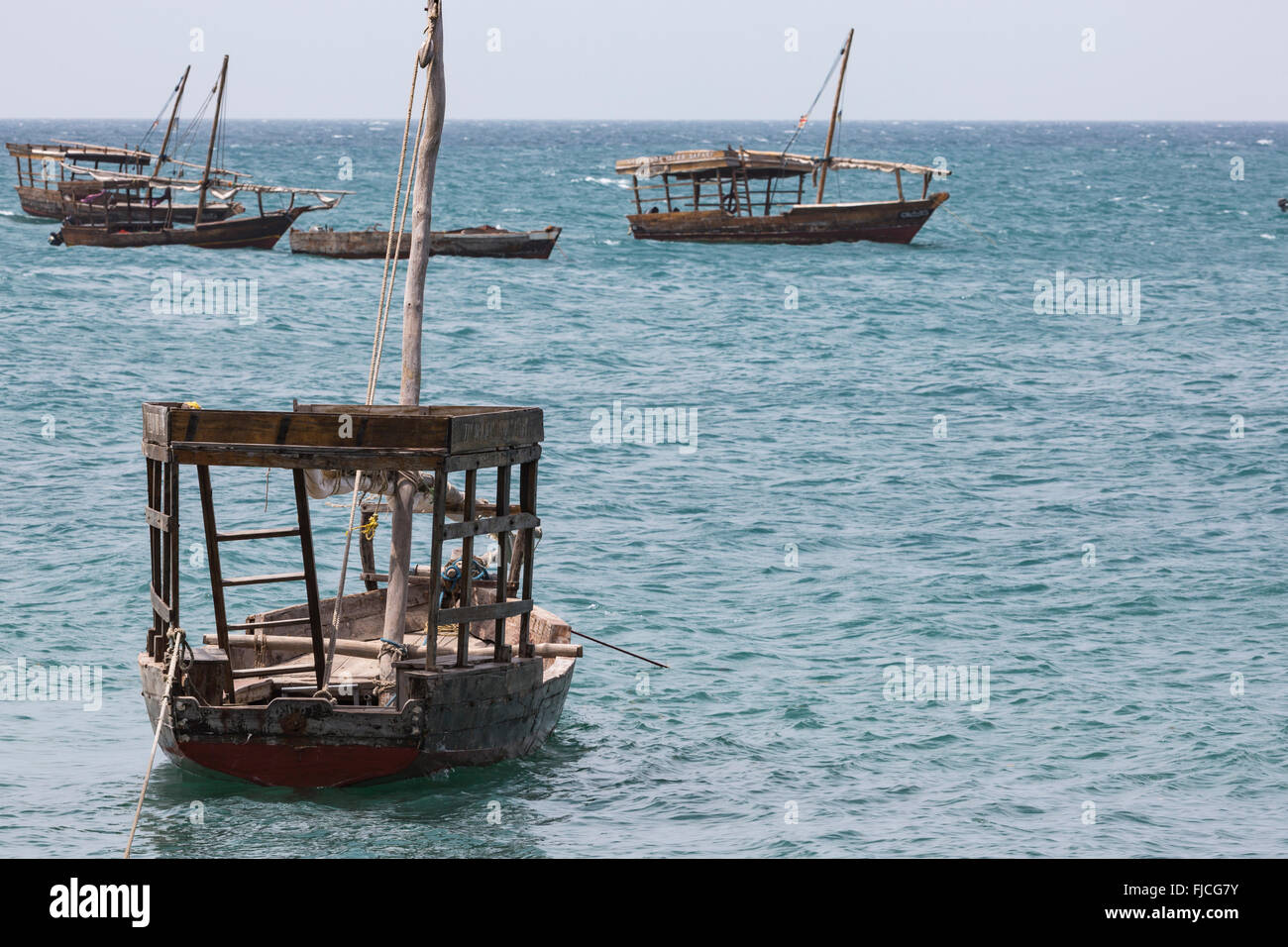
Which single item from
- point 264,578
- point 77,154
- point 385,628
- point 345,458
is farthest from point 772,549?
point 77,154

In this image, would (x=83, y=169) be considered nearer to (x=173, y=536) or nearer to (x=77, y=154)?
(x=77, y=154)

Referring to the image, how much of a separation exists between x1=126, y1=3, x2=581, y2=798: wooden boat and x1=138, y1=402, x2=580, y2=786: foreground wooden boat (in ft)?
0.05

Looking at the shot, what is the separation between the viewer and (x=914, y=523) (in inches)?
1005

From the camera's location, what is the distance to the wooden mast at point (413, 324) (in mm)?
14297

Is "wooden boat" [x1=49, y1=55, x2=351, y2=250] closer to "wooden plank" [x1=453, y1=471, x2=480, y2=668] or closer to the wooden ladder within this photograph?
the wooden ladder

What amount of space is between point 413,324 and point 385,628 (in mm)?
2769

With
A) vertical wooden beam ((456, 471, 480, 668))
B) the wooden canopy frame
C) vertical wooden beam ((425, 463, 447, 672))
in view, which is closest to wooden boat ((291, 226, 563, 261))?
the wooden canopy frame

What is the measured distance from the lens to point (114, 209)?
6072 cm

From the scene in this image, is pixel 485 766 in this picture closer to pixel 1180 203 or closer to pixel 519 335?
pixel 519 335

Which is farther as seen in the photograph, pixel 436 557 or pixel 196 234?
pixel 196 234

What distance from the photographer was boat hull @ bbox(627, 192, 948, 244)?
6334cm

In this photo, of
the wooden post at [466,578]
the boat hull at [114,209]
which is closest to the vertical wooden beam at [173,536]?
the wooden post at [466,578]

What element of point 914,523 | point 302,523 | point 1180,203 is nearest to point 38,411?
point 914,523

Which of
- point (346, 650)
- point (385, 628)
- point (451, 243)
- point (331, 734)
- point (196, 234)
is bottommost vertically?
point (331, 734)
